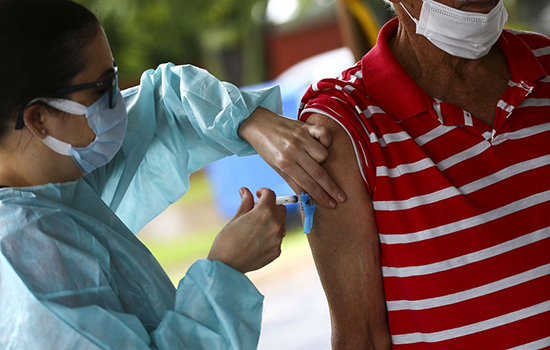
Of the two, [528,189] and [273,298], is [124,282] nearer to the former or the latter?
[528,189]

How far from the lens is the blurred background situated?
5035mm

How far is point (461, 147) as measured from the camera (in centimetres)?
164

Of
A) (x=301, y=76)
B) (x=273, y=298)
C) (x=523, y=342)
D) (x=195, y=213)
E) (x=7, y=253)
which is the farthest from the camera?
(x=195, y=213)

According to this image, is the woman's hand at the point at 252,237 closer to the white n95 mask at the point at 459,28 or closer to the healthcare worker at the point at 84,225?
the healthcare worker at the point at 84,225

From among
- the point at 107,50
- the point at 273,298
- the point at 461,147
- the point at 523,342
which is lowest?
the point at 273,298

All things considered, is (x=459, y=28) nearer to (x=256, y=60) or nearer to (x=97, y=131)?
(x=97, y=131)

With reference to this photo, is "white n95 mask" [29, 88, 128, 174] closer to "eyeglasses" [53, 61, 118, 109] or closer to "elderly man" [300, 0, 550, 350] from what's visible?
"eyeglasses" [53, 61, 118, 109]

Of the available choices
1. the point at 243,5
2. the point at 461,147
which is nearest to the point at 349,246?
the point at 461,147

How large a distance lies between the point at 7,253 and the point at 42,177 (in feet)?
Answer: 0.72

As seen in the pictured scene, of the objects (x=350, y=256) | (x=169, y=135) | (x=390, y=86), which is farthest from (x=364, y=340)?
(x=169, y=135)

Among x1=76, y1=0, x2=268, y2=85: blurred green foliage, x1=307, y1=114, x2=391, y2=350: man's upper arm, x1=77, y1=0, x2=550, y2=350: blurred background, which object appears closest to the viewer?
x1=307, y1=114, x2=391, y2=350: man's upper arm

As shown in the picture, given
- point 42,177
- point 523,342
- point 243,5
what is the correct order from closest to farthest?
1. point 42,177
2. point 523,342
3. point 243,5

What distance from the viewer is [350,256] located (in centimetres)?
160

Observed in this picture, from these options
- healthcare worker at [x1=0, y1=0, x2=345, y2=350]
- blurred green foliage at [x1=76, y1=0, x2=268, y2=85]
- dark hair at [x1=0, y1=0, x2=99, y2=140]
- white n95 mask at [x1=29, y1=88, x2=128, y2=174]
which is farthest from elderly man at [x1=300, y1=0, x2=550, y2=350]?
blurred green foliage at [x1=76, y1=0, x2=268, y2=85]
